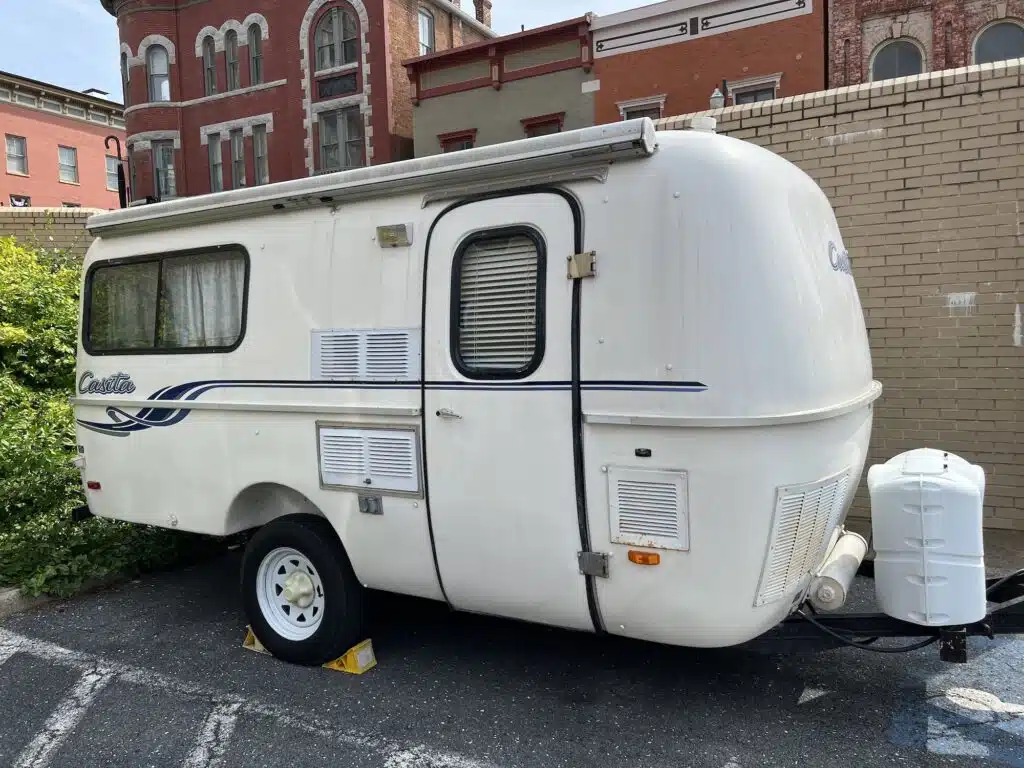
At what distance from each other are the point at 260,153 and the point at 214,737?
951 inches

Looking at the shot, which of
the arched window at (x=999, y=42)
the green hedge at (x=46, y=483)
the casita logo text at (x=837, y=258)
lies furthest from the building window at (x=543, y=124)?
the casita logo text at (x=837, y=258)

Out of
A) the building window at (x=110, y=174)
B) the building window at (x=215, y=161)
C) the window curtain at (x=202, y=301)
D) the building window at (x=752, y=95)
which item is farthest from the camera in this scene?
the building window at (x=110, y=174)

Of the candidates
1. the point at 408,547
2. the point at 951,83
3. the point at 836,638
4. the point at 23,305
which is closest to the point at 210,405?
the point at 408,547

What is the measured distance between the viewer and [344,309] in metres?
4.16

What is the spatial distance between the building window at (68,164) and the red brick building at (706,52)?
101 feet

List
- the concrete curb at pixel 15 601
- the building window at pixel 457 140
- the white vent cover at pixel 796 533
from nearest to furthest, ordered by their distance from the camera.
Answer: the white vent cover at pixel 796 533 → the concrete curb at pixel 15 601 → the building window at pixel 457 140

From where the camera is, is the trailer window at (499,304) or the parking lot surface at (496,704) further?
the trailer window at (499,304)

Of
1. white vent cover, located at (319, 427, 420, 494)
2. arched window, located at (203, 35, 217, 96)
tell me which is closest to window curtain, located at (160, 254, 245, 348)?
white vent cover, located at (319, 427, 420, 494)

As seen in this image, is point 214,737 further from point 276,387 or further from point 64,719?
point 276,387

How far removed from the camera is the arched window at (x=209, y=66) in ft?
84.6

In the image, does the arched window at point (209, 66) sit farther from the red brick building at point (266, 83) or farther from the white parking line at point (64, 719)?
the white parking line at point (64, 719)

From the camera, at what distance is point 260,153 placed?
2511 centimetres

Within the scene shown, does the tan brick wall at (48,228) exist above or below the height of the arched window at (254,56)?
below

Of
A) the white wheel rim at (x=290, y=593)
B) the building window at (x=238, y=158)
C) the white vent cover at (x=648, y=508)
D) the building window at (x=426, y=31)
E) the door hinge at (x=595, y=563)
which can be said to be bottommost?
the white wheel rim at (x=290, y=593)
